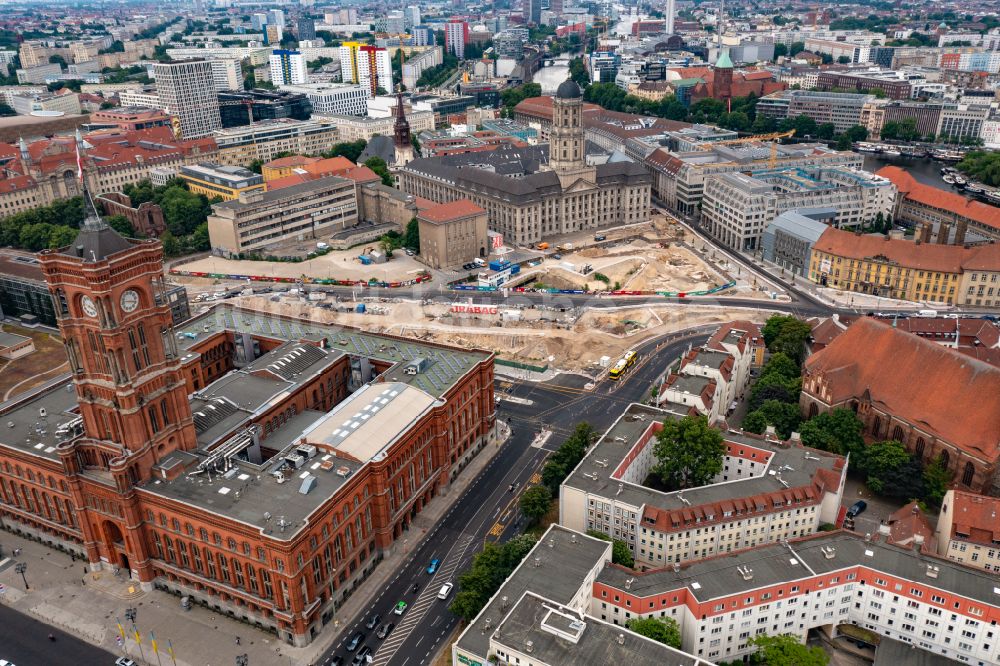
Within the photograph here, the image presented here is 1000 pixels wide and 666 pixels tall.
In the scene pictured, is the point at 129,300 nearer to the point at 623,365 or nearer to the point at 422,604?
the point at 422,604

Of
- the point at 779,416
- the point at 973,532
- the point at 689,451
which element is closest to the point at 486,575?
the point at 689,451

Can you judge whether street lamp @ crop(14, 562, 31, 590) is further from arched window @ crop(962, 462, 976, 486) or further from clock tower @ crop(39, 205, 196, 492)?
arched window @ crop(962, 462, 976, 486)

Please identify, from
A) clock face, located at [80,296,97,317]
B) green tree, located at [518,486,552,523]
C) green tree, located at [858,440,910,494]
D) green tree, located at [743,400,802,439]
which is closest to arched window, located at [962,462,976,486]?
green tree, located at [858,440,910,494]

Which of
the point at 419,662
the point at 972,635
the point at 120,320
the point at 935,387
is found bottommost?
the point at 419,662

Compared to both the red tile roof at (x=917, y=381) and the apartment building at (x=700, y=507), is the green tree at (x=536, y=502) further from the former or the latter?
the red tile roof at (x=917, y=381)

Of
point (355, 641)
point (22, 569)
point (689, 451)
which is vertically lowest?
point (355, 641)

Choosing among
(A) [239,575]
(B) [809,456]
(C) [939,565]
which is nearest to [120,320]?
(A) [239,575]

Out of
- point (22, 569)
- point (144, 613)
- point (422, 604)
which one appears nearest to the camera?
point (144, 613)

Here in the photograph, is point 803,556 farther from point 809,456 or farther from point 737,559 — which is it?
point 809,456
